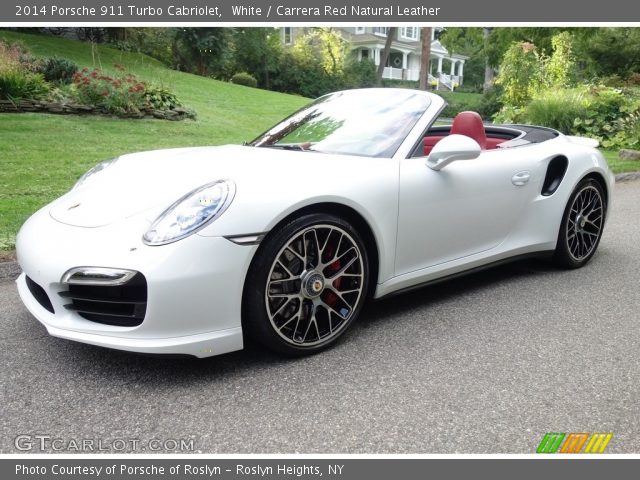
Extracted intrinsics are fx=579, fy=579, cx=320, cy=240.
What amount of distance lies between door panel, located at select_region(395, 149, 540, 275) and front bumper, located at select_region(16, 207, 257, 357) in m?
1.01

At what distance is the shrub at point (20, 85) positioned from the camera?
9.87m

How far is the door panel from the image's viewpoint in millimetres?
3137

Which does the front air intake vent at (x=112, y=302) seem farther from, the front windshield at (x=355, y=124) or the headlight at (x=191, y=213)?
the front windshield at (x=355, y=124)

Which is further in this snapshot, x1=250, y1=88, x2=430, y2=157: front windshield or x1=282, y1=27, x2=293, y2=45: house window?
x1=282, y1=27, x2=293, y2=45: house window

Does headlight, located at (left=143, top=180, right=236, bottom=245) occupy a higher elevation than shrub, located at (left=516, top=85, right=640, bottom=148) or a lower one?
higher

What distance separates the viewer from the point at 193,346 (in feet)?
8.02

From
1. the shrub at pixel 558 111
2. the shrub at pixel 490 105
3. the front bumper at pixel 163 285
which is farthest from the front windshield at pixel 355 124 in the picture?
the shrub at pixel 490 105

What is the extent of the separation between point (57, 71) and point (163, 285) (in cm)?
1129

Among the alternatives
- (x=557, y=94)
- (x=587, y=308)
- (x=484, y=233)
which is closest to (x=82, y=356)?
(x=484, y=233)

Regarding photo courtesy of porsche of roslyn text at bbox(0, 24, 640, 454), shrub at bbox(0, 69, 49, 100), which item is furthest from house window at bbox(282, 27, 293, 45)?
Result: photo courtesy of porsche of roslyn text at bbox(0, 24, 640, 454)

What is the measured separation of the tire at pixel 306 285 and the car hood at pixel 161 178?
0.98ft

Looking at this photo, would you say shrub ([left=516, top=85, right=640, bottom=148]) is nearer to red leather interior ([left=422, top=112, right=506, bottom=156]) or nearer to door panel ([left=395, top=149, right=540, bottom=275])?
red leather interior ([left=422, top=112, right=506, bottom=156])

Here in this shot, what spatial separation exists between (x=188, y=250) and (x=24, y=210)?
3.50 m

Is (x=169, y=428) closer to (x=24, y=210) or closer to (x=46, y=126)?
(x=24, y=210)
